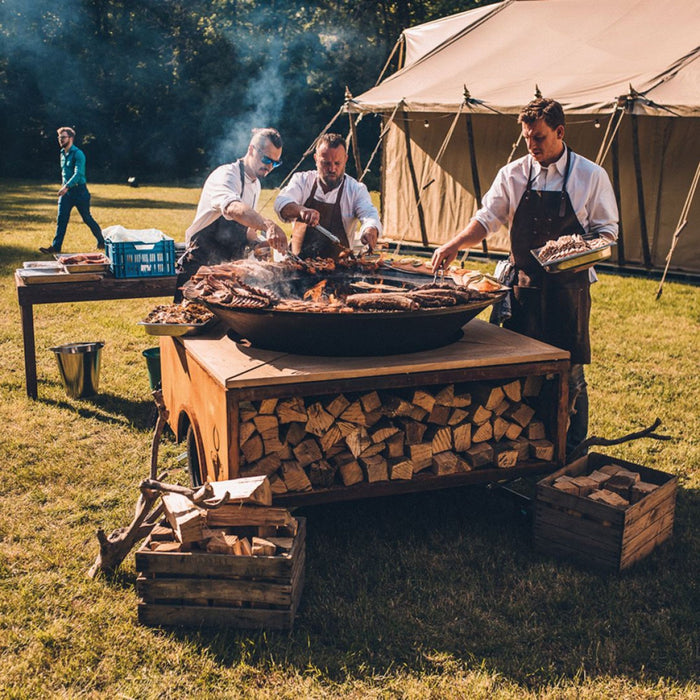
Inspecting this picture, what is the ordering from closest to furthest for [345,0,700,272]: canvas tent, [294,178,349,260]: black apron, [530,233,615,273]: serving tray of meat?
[530,233,615,273]: serving tray of meat, [294,178,349,260]: black apron, [345,0,700,272]: canvas tent

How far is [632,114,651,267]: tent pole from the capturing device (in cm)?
886

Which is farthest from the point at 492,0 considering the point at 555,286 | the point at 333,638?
the point at 333,638

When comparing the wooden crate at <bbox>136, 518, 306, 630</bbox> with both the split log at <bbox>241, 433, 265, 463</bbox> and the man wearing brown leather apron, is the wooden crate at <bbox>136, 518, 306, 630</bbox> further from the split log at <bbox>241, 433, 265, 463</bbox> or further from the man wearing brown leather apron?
the man wearing brown leather apron

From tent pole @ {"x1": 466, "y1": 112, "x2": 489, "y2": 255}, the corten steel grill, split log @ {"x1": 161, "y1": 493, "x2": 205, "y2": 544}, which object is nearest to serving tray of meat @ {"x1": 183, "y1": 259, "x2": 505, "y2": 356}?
the corten steel grill

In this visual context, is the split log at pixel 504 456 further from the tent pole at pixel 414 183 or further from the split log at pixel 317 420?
the tent pole at pixel 414 183

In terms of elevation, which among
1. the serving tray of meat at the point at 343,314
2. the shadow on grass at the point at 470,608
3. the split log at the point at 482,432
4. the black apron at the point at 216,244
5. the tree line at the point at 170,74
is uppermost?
the tree line at the point at 170,74

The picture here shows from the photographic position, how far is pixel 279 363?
325cm

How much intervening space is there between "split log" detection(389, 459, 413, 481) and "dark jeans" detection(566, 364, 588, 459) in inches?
41.4

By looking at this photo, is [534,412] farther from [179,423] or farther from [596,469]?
[179,423]

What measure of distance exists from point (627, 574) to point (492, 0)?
28.0 m

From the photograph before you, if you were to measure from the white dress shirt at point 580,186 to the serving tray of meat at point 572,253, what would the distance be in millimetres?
223

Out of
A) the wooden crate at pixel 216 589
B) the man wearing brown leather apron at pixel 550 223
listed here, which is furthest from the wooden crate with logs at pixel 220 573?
the man wearing brown leather apron at pixel 550 223

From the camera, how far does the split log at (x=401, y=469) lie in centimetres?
338

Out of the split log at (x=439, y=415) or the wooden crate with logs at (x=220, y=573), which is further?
the split log at (x=439, y=415)
